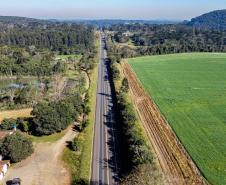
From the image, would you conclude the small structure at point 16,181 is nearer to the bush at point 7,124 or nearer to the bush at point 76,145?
the bush at point 76,145

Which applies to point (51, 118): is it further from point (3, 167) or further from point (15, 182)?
point (15, 182)

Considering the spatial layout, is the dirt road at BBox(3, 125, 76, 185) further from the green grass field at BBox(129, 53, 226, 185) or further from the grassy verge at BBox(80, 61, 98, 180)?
the green grass field at BBox(129, 53, 226, 185)

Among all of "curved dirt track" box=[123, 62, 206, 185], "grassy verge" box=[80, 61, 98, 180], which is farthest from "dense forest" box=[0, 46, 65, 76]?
"curved dirt track" box=[123, 62, 206, 185]

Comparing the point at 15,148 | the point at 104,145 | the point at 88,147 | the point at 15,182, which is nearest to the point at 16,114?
the point at 15,148


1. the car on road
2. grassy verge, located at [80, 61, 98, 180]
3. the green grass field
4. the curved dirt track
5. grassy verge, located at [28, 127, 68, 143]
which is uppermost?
the green grass field

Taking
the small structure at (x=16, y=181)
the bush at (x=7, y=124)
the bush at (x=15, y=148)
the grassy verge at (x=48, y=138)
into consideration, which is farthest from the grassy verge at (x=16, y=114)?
the small structure at (x=16, y=181)

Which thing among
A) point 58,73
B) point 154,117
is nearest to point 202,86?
point 154,117
